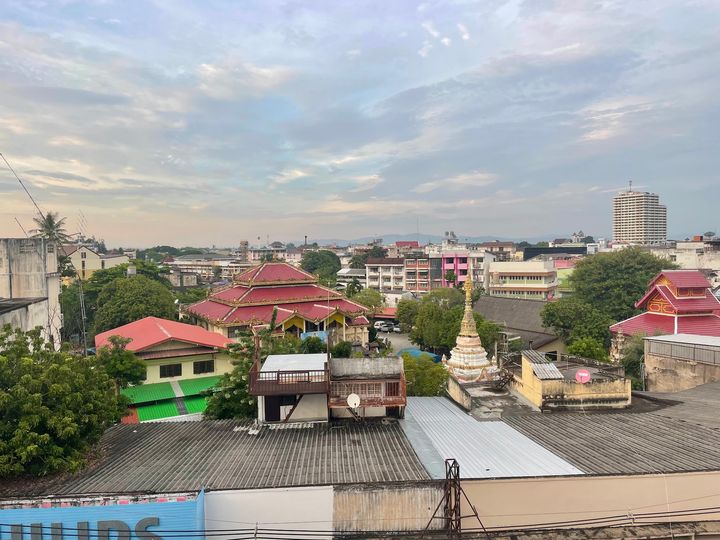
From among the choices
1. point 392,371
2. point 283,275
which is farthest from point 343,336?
point 392,371

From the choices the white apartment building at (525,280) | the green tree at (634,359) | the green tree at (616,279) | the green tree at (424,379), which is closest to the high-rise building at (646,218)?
the white apartment building at (525,280)

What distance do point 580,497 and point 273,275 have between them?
3073 cm

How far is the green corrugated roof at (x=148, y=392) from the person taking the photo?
82.4ft

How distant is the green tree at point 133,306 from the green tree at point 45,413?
27.5 m

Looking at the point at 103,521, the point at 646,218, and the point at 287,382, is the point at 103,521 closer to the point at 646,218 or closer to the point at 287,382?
the point at 287,382

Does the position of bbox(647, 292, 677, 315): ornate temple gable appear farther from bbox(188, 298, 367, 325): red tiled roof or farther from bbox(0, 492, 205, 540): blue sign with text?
bbox(0, 492, 205, 540): blue sign with text

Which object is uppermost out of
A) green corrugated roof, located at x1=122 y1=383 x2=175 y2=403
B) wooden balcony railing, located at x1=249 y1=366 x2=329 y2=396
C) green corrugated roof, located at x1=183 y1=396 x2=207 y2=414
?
wooden balcony railing, located at x1=249 y1=366 x2=329 y2=396

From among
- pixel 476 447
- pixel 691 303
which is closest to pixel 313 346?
pixel 476 447

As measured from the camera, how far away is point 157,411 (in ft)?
80.3

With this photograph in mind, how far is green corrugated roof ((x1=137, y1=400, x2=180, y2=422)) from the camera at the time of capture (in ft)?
78.1

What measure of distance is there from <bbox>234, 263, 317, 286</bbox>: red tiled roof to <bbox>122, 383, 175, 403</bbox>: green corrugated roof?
43.0ft

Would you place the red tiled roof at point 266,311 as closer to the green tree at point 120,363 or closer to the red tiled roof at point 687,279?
the green tree at point 120,363

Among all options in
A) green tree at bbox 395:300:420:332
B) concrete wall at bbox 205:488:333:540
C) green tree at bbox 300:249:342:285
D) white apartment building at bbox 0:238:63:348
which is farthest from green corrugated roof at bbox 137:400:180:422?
green tree at bbox 300:249:342:285

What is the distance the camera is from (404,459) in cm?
1385
